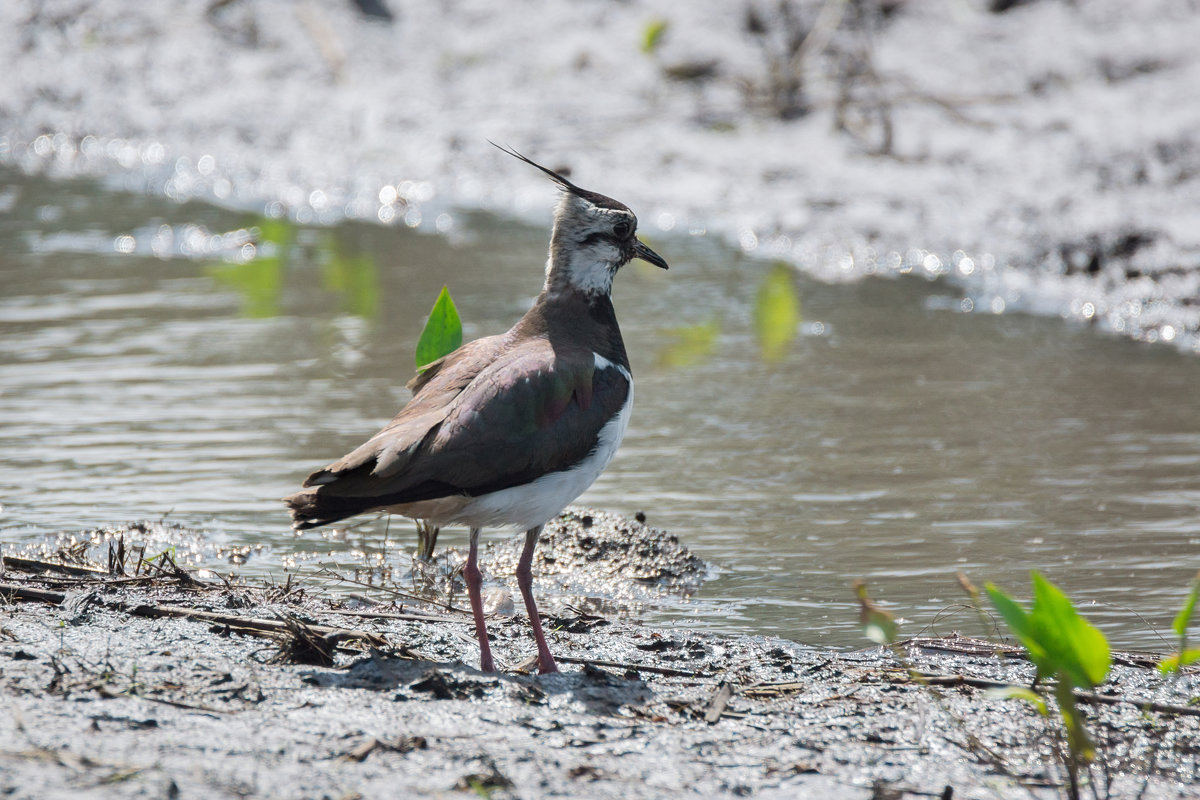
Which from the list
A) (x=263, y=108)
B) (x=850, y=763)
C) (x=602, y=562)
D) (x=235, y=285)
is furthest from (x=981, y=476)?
(x=263, y=108)

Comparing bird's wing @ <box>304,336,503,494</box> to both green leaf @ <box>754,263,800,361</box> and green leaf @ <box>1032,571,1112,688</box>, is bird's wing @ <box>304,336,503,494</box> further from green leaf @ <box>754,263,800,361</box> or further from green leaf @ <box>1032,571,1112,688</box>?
green leaf @ <box>754,263,800,361</box>

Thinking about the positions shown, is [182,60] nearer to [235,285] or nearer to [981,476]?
[235,285]

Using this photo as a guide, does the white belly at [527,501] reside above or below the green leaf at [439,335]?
below

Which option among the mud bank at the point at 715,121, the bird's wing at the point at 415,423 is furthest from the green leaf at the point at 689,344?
the bird's wing at the point at 415,423

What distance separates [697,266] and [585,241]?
5763 millimetres

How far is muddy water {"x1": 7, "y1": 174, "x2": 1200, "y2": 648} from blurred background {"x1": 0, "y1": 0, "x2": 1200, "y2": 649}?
1.2 inches

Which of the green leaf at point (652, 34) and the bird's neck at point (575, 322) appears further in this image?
the green leaf at point (652, 34)

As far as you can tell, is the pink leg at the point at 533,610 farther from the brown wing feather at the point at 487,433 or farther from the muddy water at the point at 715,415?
the muddy water at the point at 715,415

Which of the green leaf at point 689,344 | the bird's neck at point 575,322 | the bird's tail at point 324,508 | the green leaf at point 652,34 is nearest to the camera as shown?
the bird's tail at point 324,508

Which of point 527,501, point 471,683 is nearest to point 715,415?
point 527,501

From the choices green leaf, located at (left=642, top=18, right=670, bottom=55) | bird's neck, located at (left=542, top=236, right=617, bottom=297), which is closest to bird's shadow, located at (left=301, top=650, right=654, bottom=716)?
bird's neck, located at (left=542, top=236, right=617, bottom=297)

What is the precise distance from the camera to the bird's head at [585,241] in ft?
18.2

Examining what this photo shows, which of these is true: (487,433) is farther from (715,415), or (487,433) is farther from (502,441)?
(715,415)

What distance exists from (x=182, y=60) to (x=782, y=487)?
11.1 meters
